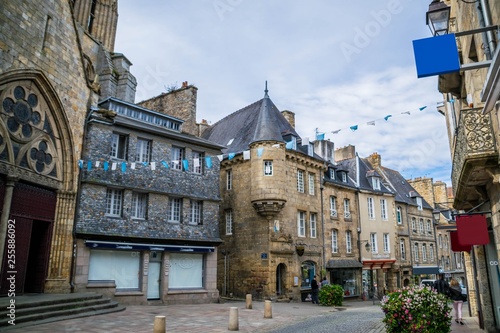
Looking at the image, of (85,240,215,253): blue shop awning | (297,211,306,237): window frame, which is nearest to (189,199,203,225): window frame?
(85,240,215,253): blue shop awning

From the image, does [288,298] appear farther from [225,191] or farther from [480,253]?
[480,253]

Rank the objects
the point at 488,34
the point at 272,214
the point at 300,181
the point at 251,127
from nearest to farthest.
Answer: the point at 488,34, the point at 272,214, the point at 300,181, the point at 251,127

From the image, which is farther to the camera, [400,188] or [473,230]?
[400,188]

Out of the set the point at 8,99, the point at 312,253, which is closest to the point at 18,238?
the point at 8,99

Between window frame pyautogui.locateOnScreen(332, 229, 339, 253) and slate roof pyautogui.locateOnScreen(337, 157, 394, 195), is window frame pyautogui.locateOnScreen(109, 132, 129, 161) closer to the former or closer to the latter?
window frame pyautogui.locateOnScreen(332, 229, 339, 253)

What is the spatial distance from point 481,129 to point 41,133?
1311 cm

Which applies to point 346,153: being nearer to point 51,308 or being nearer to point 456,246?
point 456,246

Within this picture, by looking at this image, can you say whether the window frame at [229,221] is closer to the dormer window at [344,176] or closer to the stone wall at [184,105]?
the stone wall at [184,105]

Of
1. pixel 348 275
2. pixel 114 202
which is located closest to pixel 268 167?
pixel 114 202

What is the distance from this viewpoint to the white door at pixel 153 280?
16.2 meters

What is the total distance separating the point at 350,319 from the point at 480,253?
4669 mm

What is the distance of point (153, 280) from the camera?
16297 millimetres

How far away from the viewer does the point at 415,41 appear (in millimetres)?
4891

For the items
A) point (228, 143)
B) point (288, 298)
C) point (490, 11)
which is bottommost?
point (288, 298)
